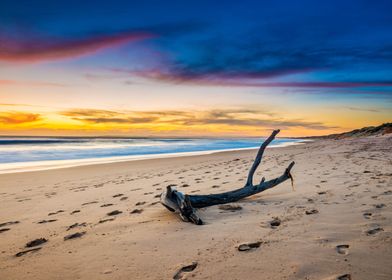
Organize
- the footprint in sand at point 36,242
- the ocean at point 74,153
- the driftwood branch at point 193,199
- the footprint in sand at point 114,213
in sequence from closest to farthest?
the footprint in sand at point 36,242 → the driftwood branch at point 193,199 → the footprint in sand at point 114,213 → the ocean at point 74,153

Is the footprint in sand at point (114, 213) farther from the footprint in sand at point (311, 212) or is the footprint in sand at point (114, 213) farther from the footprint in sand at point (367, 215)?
the footprint in sand at point (367, 215)

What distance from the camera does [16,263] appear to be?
10.6ft

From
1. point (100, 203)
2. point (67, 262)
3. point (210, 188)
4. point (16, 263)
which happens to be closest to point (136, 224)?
point (67, 262)

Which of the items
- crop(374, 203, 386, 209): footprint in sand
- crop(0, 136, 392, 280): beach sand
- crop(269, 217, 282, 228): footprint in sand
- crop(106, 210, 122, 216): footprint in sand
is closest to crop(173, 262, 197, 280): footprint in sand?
crop(0, 136, 392, 280): beach sand

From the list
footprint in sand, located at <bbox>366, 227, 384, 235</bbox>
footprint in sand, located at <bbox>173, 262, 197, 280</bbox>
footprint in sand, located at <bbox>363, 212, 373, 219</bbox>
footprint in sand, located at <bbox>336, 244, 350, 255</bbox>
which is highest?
footprint in sand, located at <bbox>363, 212, 373, 219</bbox>

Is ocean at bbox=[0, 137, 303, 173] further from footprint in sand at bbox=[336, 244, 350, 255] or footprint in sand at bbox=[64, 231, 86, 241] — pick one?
footprint in sand at bbox=[336, 244, 350, 255]

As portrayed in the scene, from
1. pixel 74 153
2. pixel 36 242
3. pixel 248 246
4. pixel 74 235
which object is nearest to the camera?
pixel 248 246

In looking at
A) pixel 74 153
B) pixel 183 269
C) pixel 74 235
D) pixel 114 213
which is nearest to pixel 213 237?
pixel 183 269

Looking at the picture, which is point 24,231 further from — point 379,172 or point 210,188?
point 379,172

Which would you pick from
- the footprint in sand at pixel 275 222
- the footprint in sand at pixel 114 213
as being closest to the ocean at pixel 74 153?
the footprint in sand at pixel 114 213

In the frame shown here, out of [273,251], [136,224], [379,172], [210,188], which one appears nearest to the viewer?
[273,251]

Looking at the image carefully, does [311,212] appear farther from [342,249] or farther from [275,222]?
[342,249]

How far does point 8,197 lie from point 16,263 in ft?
15.6

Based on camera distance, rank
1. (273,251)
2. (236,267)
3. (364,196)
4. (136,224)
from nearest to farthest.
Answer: (236,267) < (273,251) < (136,224) < (364,196)
